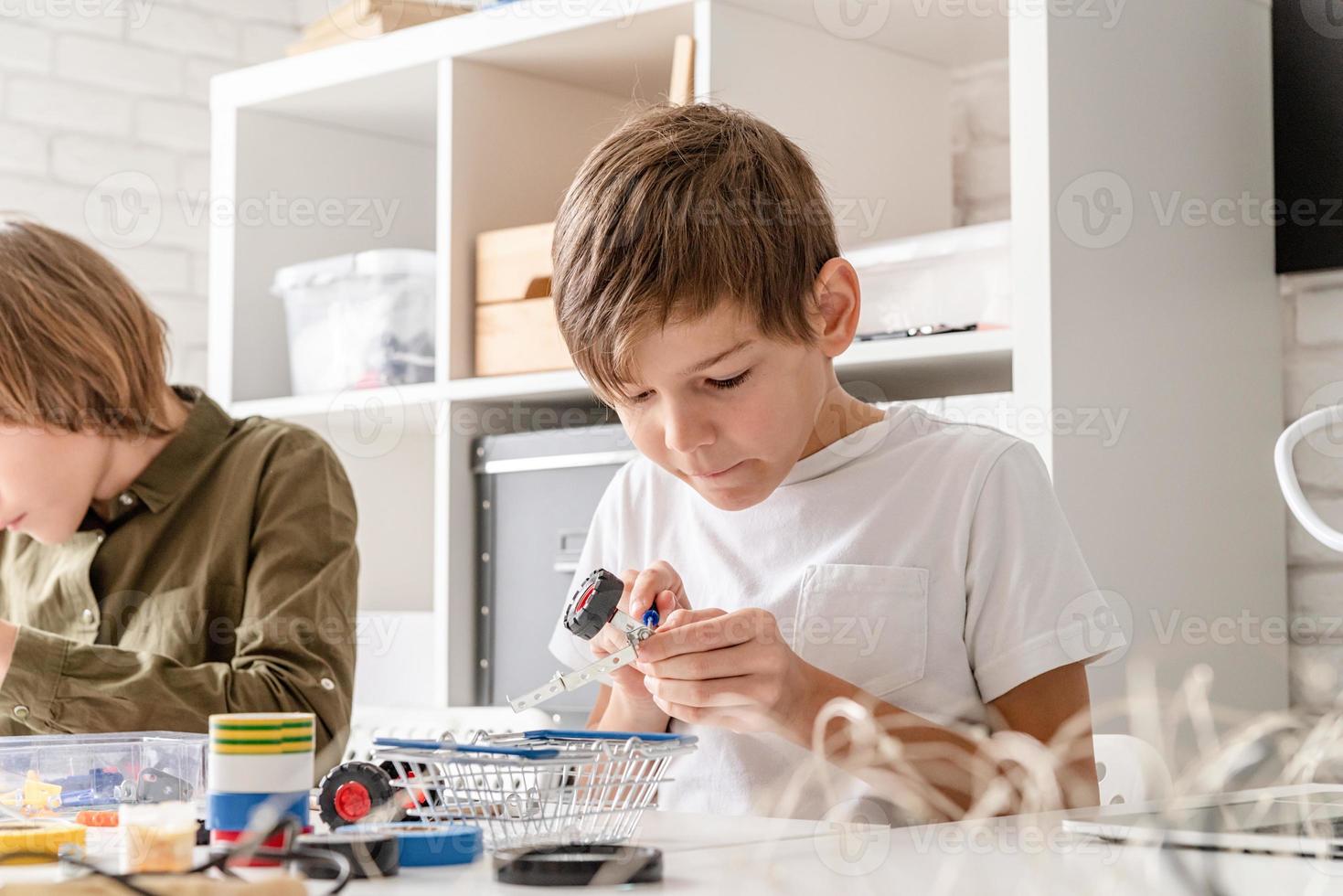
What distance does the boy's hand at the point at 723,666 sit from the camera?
90cm

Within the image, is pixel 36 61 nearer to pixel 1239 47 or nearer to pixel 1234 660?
pixel 1239 47

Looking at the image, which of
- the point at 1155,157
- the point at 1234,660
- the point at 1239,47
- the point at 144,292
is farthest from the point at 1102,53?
the point at 144,292

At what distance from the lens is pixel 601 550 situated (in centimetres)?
130

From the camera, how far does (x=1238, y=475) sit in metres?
1.56

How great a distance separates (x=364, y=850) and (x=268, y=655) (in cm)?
70

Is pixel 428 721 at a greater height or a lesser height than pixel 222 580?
lesser

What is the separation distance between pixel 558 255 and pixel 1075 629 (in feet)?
1.45

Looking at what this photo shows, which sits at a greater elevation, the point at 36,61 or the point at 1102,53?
the point at 36,61

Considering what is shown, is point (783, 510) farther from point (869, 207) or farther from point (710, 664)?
point (869, 207)
